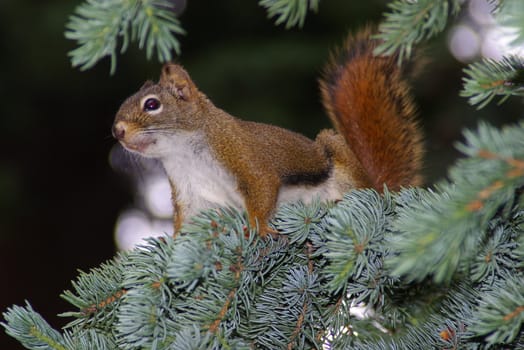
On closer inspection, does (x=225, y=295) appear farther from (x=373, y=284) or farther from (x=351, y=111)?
(x=351, y=111)

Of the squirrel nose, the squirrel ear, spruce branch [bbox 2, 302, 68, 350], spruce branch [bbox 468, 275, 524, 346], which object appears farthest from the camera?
the squirrel ear

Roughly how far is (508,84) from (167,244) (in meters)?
0.73

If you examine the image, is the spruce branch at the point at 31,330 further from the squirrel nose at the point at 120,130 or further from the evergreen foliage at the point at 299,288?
the squirrel nose at the point at 120,130

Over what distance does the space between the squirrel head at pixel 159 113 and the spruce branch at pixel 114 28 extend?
38.0 inches

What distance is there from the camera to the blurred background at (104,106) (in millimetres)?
3648

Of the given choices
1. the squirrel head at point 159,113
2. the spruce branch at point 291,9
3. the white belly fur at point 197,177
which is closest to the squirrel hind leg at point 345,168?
the white belly fur at point 197,177

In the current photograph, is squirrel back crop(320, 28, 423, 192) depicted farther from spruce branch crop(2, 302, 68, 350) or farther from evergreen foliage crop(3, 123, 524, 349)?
spruce branch crop(2, 302, 68, 350)

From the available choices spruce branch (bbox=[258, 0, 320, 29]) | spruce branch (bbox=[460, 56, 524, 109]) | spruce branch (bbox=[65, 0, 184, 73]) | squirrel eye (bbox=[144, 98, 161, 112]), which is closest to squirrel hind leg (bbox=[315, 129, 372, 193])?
squirrel eye (bbox=[144, 98, 161, 112])

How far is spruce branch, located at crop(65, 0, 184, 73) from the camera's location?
0.93 metres

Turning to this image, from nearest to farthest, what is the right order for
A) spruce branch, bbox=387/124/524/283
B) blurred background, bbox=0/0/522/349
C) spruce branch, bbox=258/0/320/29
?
spruce branch, bbox=387/124/524/283, spruce branch, bbox=258/0/320/29, blurred background, bbox=0/0/522/349

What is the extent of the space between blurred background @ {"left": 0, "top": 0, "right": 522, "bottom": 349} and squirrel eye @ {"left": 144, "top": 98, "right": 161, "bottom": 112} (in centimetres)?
150

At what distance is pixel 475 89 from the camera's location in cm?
106

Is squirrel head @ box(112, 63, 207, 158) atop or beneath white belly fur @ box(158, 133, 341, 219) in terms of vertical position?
atop

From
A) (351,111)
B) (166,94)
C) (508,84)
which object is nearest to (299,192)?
(351,111)
